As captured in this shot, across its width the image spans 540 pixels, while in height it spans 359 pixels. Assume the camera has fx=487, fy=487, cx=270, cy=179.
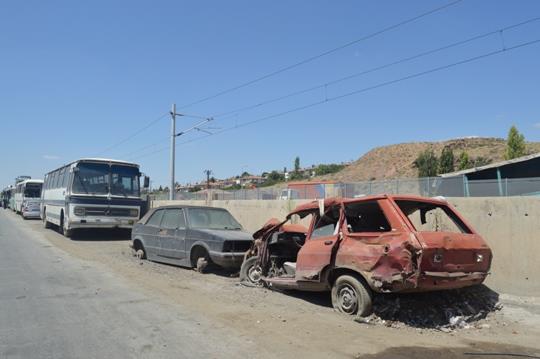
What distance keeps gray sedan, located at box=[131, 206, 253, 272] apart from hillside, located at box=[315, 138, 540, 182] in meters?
68.1

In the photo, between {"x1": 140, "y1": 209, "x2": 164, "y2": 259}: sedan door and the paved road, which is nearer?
the paved road

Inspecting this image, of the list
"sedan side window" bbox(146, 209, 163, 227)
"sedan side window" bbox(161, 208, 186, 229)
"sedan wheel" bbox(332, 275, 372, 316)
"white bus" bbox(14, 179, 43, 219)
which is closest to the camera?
"sedan wheel" bbox(332, 275, 372, 316)

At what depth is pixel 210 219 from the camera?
12.1m

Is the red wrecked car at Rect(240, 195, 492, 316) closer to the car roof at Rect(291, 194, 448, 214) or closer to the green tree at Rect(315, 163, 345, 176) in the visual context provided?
the car roof at Rect(291, 194, 448, 214)

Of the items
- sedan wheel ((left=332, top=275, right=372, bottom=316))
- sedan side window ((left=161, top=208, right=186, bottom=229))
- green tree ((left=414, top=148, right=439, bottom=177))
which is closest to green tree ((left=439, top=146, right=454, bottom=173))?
green tree ((left=414, top=148, right=439, bottom=177))

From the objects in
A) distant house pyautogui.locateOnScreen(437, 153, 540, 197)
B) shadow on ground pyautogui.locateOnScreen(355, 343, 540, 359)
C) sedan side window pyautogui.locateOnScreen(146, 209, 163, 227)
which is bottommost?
shadow on ground pyautogui.locateOnScreen(355, 343, 540, 359)

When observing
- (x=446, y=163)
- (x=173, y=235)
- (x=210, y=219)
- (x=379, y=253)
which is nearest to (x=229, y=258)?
(x=210, y=219)

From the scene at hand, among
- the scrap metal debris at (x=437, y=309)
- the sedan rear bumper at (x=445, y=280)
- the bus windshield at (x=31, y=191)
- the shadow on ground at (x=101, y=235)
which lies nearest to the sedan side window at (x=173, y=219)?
the scrap metal debris at (x=437, y=309)

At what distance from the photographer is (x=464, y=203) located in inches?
382

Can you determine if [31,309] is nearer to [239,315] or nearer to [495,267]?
[239,315]

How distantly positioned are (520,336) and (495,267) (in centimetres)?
271

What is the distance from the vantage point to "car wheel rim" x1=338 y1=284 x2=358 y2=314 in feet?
23.4

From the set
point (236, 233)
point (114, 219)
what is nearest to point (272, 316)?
point (236, 233)

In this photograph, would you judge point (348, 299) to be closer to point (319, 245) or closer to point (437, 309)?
point (319, 245)
